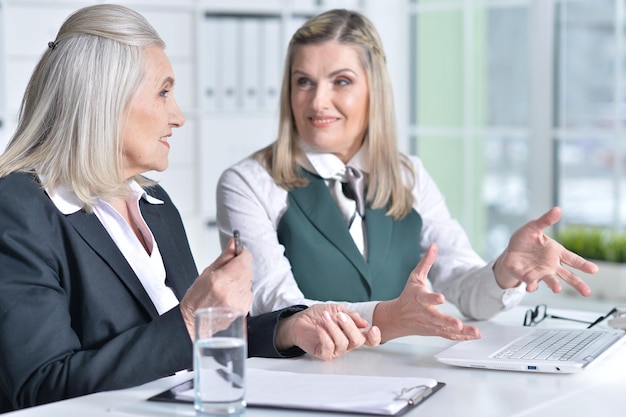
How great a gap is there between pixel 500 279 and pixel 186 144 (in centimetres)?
260

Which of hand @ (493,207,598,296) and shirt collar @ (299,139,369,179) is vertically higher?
shirt collar @ (299,139,369,179)

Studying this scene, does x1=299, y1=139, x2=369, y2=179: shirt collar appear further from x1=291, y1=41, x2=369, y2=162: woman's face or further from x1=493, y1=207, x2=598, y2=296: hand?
x1=493, y1=207, x2=598, y2=296: hand

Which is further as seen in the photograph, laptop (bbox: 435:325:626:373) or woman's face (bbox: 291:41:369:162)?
woman's face (bbox: 291:41:369:162)

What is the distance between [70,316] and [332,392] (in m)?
0.55

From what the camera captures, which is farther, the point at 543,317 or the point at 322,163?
the point at 322,163

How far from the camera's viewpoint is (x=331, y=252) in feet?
8.20

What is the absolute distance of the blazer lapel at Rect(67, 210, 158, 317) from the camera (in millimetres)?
1841

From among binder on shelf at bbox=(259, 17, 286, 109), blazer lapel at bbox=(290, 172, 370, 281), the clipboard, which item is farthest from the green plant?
the clipboard

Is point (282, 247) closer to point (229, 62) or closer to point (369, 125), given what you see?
point (369, 125)

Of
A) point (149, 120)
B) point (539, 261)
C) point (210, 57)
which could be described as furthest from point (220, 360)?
point (210, 57)

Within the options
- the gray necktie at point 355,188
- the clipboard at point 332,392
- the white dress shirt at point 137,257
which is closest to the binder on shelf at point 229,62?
the gray necktie at point 355,188

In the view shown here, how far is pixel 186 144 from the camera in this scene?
4.64 m

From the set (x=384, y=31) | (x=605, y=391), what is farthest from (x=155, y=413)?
(x=384, y=31)

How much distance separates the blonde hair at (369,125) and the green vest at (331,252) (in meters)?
0.06
